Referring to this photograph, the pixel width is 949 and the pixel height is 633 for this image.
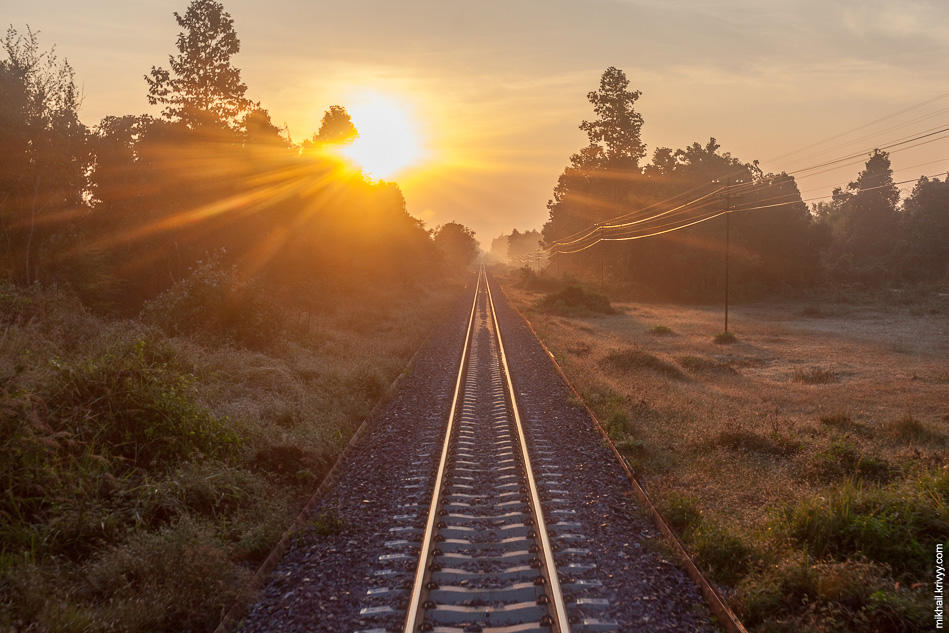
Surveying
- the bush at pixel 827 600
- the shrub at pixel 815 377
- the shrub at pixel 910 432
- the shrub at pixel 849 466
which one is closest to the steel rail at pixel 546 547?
the bush at pixel 827 600

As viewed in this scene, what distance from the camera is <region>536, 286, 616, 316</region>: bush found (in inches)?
1813

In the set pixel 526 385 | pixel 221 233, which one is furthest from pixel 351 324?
pixel 526 385

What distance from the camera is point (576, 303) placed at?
156ft

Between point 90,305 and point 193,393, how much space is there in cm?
1156

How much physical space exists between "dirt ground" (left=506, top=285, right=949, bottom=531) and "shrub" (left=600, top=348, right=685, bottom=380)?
0.09m

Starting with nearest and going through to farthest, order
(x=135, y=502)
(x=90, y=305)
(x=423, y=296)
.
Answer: (x=135, y=502), (x=90, y=305), (x=423, y=296)

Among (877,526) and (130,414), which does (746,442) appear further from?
(130,414)

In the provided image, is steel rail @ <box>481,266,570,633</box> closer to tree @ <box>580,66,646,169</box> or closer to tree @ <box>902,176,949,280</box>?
tree @ <box>580,66,646,169</box>

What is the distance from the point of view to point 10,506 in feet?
21.7

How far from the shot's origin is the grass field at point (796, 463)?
18.9ft

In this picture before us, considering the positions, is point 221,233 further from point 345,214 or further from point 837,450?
point 837,450

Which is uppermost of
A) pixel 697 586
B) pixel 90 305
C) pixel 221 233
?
pixel 221 233

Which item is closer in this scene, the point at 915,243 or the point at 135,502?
the point at 135,502

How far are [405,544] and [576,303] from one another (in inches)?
1640
